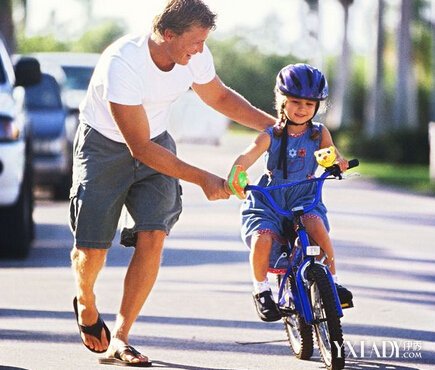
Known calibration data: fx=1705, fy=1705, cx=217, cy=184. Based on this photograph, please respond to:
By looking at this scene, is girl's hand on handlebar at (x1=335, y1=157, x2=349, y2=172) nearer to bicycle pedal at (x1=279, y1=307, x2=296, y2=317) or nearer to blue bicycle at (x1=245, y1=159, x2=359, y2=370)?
blue bicycle at (x1=245, y1=159, x2=359, y2=370)

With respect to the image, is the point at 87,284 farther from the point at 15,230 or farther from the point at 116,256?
the point at 116,256

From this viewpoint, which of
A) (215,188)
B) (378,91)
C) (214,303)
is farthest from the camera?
(378,91)

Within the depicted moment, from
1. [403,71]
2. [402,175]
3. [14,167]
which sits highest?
[14,167]

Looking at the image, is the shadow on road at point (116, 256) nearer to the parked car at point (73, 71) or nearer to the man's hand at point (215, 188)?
the man's hand at point (215, 188)

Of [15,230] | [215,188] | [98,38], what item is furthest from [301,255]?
[98,38]

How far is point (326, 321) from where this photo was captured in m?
7.89

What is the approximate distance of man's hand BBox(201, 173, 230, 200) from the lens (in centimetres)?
772

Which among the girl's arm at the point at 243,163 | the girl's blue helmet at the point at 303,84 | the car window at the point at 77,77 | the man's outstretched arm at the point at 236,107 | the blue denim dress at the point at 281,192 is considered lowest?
the car window at the point at 77,77

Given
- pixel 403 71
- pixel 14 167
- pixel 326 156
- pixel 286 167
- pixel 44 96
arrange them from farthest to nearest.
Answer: pixel 403 71 < pixel 44 96 < pixel 14 167 < pixel 286 167 < pixel 326 156

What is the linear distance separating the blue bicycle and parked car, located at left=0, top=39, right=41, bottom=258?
16.3 ft

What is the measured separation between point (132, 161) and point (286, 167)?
79 centimetres

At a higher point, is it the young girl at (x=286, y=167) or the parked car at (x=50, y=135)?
the young girl at (x=286, y=167)

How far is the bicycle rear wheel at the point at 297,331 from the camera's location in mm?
8375

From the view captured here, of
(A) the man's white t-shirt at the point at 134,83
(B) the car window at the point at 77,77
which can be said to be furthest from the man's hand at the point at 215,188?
(B) the car window at the point at 77,77
